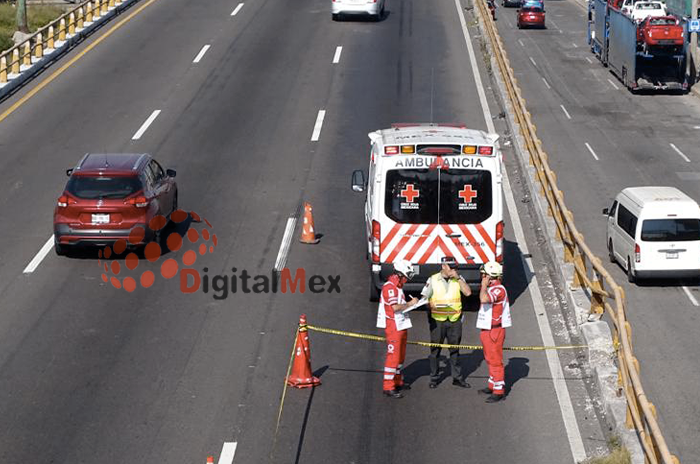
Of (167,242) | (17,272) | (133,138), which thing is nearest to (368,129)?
(133,138)

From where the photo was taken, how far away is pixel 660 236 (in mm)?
28703

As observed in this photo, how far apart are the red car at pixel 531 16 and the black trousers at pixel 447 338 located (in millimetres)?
63731

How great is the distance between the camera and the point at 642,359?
73.5ft

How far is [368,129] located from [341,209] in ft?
24.9

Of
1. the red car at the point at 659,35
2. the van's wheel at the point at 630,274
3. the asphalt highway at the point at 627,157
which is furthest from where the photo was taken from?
the red car at the point at 659,35

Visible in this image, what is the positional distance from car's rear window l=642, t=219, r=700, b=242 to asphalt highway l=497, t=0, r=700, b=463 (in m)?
1.13

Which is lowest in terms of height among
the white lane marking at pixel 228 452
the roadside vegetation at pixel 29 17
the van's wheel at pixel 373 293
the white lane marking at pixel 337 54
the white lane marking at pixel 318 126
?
the roadside vegetation at pixel 29 17

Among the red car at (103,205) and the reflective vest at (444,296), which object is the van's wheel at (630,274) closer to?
the red car at (103,205)

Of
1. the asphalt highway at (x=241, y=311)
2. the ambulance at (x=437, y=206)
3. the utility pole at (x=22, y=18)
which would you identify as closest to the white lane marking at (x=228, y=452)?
the asphalt highway at (x=241, y=311)

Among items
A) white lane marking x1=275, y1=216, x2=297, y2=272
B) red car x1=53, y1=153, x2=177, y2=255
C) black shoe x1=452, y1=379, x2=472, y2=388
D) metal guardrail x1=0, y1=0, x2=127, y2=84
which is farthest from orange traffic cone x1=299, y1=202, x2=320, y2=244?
metal guardrail x1=0, y1=0, x2=127, y2=84

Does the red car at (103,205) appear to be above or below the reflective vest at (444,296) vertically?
below

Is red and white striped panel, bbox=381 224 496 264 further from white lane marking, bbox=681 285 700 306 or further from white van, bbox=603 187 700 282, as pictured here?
white van, bbox=603 187 700 282

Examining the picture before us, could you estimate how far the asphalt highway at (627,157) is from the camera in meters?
21.3

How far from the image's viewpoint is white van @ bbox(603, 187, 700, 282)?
93.1ft
